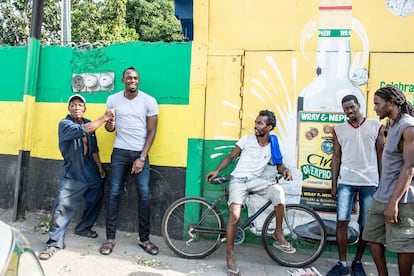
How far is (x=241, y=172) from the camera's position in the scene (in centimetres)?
422

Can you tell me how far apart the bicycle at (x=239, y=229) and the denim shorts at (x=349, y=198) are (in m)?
0.27

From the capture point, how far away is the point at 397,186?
319cm

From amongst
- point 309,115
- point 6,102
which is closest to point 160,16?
point 6,102

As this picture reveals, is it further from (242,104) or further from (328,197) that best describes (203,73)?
(328,197)

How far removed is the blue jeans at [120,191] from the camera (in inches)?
177

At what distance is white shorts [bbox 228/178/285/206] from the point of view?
411 centimetres

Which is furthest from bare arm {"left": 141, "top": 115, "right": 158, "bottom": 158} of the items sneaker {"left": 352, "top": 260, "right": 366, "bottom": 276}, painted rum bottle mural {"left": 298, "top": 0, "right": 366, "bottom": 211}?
sneaker {"left": 352, "top": 260, "right": 366, "bottom": 276}

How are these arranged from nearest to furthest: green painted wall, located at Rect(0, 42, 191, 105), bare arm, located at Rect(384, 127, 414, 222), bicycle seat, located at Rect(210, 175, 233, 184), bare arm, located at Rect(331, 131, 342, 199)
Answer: bare arm, located at Rect(384, 127, 414, 222), bare arm, located at Rect(331, 131, 342, 199), bicycle seat, located at Rect(210, 175, 233, 184), green painted wall, located at Rect(0, 42, 191, 105)

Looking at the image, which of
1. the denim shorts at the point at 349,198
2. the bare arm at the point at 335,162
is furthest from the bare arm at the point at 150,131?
the denim shorts at the point at 349,198

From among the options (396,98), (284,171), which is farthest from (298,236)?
(396,98)

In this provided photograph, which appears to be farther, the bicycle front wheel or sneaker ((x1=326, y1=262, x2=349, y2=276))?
the bicycle front wheel

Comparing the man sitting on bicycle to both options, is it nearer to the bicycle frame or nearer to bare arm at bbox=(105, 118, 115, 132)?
the bicycle frame

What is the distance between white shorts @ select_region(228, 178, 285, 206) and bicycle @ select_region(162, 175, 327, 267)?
0.17 meters

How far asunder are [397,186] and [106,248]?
3.10m
